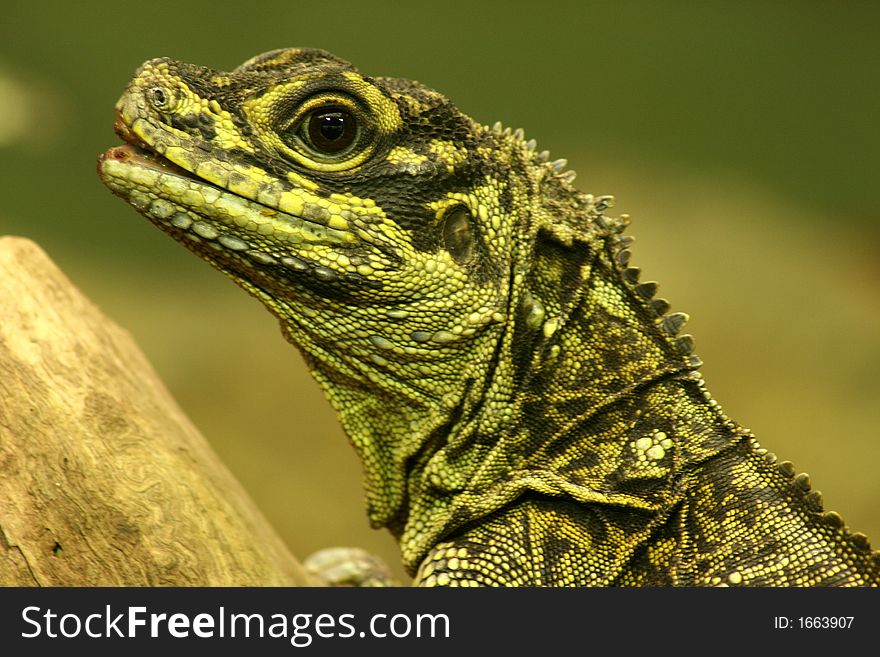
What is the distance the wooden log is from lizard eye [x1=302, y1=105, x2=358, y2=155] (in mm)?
1351

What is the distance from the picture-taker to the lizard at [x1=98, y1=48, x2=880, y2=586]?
291 cm

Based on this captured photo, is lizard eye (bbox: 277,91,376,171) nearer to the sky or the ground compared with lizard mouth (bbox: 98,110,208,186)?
Result: nearer to the sky

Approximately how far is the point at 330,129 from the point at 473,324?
833 millimetres

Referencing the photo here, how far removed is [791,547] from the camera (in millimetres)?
2957

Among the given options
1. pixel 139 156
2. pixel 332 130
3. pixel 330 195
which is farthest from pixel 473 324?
pixel 139 156

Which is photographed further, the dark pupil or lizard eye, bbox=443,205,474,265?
lizard eye, bbox=443,205,474,265

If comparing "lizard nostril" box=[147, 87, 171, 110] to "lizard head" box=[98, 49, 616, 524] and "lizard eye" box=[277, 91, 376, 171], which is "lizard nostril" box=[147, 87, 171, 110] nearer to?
"lizard head" box=[98, 49, 616, 524]

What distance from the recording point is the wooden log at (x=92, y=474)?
3016 mm

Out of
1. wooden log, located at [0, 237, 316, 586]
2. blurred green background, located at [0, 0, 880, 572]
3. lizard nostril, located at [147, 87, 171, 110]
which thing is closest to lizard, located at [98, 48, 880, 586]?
lizard nostril, located at [147, 87, 171, 110]

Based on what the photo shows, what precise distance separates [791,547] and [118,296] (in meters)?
5.86

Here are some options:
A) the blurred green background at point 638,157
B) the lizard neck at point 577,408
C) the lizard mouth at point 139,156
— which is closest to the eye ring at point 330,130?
the lizard mouth at point 139,156

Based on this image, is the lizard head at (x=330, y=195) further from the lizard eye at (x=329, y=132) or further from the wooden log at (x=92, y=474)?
the wooden log at (x=92, y=474)
